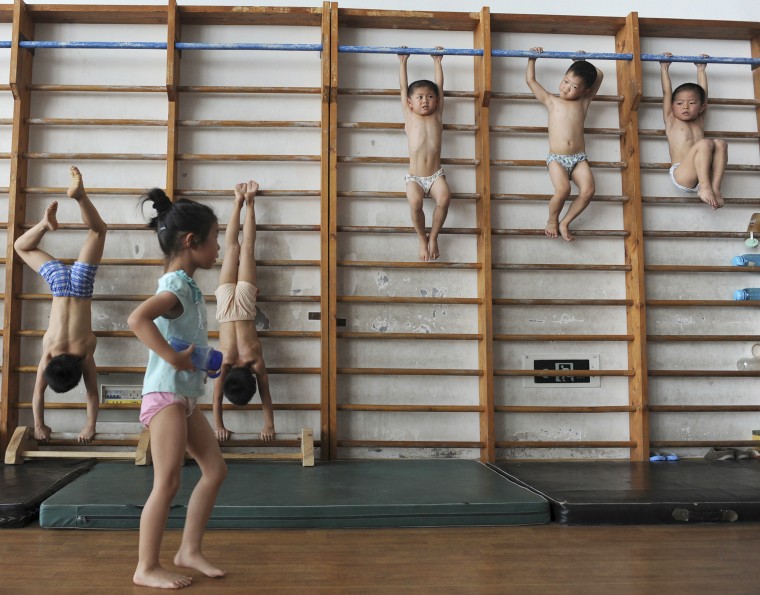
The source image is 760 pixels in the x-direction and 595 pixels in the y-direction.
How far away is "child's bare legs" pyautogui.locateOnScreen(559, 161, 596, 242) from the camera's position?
4.38 metres

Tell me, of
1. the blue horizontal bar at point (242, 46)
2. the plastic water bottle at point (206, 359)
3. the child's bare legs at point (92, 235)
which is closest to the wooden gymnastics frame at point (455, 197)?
the blue horizontal bar at point (242, 46)

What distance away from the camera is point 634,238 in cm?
455

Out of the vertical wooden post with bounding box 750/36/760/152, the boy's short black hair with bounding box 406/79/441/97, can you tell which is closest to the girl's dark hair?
the boy's short black hair with bounding box 406/79/441/97

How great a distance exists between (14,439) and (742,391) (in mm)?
4579

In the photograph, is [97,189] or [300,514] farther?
[97,189]

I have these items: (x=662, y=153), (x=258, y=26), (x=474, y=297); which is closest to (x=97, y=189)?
(x=258, y=26)

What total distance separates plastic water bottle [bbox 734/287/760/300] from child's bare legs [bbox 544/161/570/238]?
1292mm

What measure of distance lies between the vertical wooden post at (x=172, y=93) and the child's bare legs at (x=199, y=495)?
250 centimetres

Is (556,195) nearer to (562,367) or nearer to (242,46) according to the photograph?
(562,367)

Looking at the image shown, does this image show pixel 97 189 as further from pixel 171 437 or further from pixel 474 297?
pixel 171 437

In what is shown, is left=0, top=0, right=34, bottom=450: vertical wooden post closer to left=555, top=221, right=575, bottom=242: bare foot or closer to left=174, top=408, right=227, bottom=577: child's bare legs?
left=174, top=408, right=227, bottom=577: child's bare legs

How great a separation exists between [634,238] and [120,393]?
3485 millimetres

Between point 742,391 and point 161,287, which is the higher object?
point 161,287

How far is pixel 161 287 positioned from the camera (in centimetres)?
211
